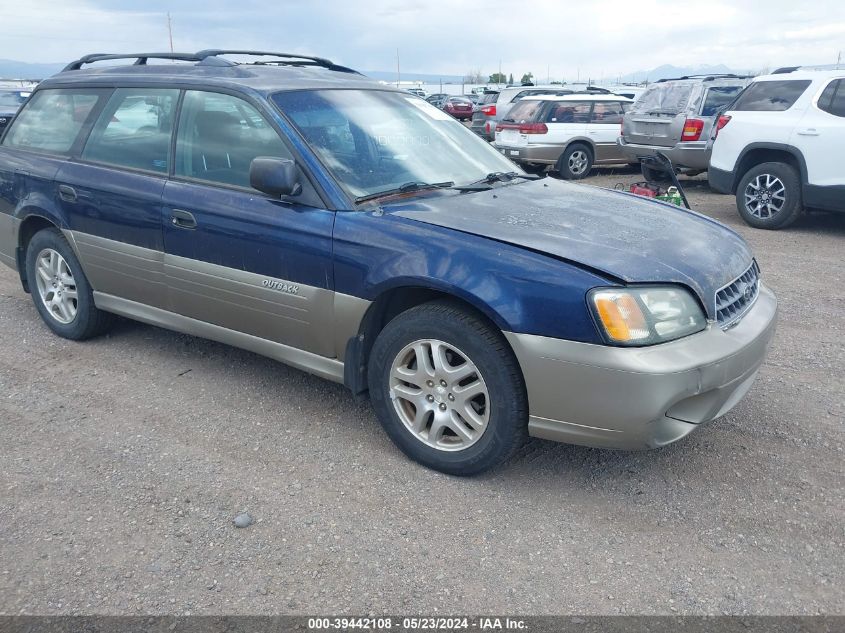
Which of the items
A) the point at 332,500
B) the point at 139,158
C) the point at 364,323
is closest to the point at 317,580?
the point at 332,500

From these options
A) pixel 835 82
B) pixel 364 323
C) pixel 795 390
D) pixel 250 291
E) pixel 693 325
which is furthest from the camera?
pixel 835 82

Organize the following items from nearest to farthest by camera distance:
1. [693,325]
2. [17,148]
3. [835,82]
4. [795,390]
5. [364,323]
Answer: [693,325] → [364,323] → [795,390] → [17,148] → [835,82]

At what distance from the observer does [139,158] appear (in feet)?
14.5

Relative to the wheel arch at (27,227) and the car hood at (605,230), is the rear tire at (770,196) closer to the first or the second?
the car hood at (605,230)

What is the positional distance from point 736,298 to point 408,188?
5.33ft

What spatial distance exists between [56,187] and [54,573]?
2806mm

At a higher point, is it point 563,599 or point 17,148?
point 17,148

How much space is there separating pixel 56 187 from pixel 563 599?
3911 mm

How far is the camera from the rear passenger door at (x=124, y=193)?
14.1 ft

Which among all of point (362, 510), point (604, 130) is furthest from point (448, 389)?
point (604, 130)

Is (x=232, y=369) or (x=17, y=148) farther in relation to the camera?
(x=17, y=148)

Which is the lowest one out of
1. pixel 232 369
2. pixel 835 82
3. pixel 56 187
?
pixel 232 369

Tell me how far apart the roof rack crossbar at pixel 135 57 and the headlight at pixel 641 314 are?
299 centimetres

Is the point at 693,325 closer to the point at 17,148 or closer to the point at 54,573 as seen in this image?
the point at 54,573
